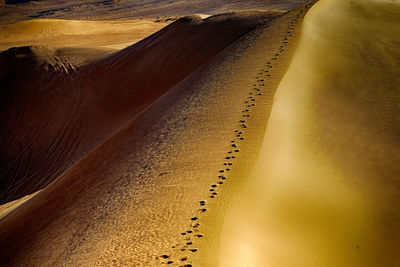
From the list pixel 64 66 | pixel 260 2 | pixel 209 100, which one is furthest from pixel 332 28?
pixel 260 2

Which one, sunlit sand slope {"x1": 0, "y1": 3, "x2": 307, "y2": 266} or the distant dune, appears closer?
sunlit sand slope {"x1": 0, "y1": 3, "x2": 307, "y2": 266}

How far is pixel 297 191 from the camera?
437cm

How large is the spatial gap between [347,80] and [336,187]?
3768mm

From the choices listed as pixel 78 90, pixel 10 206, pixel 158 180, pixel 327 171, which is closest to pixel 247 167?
pixel 327 171

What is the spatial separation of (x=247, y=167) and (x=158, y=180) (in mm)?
1332

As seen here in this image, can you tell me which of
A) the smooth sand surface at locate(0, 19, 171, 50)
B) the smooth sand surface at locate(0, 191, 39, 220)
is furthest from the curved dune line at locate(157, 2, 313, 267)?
the smooth sand surface at locate(0, 19, 171, 50)

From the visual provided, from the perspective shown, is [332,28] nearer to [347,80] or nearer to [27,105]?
[347,80]

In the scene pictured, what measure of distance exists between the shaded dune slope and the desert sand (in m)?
0.14

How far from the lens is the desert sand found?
3703 mm

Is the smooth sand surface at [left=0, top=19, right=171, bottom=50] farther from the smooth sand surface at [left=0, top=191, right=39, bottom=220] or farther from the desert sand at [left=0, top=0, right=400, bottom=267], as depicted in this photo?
the smooth sand surface at [left=0, top=191, right=39, bottom=220]

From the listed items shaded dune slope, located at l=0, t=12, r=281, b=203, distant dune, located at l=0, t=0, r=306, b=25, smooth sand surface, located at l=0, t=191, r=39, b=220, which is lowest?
smooth sand surface, located at l=0, t=191, r=39, b=220

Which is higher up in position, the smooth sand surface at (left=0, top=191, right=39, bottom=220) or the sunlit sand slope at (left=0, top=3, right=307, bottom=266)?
the sunlit sand slope at (left=0, top=3, right=307, bottom=266)

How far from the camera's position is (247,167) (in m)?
4.69

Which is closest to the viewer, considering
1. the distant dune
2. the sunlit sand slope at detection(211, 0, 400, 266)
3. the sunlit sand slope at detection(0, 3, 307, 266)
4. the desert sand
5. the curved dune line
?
the curved dune line
